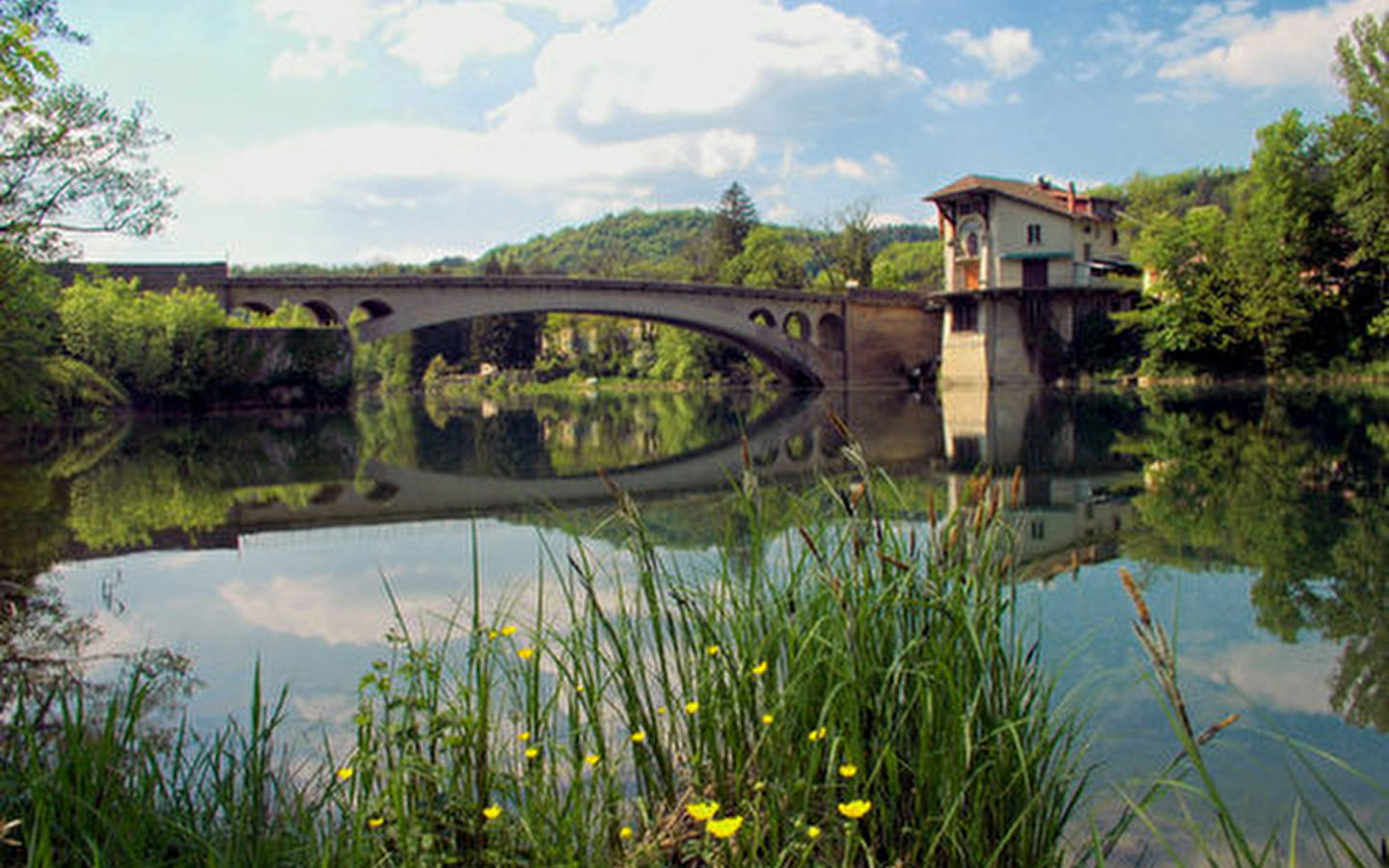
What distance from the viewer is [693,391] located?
60.9 meters

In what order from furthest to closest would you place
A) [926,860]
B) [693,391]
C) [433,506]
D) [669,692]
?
[693,391], [433,506], [669,692], [926,860]

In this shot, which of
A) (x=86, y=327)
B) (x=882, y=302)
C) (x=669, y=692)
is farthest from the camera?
(x=882, y=302)

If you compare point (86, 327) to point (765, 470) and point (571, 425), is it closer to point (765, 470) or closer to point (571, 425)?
point (571, 425)

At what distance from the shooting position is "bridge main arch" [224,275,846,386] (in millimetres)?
39875

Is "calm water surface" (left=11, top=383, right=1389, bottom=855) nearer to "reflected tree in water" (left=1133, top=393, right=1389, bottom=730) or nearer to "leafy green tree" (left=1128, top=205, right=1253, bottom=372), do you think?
"reflected tree in water" (left=1133, top=393, right=1389, bottom=730)

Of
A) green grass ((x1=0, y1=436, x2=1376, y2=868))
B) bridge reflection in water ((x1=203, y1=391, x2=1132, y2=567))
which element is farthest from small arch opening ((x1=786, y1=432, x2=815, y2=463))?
green grass ((x1=0, y1=436, x2=1376, y2=868))

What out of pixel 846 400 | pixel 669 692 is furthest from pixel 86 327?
pixel 669 692

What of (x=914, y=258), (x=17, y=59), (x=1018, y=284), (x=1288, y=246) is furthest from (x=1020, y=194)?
(x=914, y=258)

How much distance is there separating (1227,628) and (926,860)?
4.07 m

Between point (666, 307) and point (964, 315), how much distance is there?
44.6ft

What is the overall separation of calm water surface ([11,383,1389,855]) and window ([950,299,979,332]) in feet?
79.0

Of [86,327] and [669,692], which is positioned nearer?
[669,692]

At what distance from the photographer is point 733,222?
74.8 meters

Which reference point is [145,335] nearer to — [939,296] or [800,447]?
[800,447]
